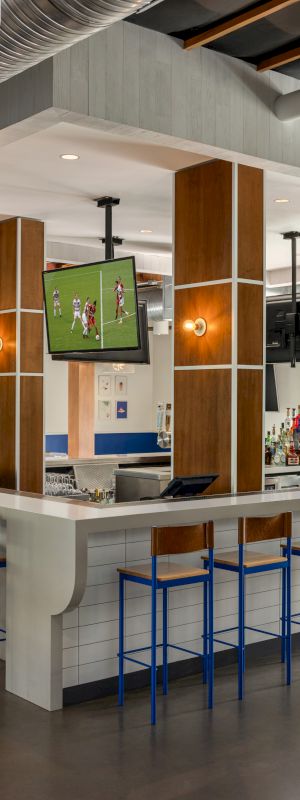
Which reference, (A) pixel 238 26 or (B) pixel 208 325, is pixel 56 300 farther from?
(A) pixel 238 26

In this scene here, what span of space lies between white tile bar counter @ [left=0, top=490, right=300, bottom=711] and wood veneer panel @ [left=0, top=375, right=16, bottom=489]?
1992mm

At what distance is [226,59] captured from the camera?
4.88 m

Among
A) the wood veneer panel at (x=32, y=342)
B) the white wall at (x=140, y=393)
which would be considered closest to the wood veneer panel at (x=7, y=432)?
the wood veneer panel at (x=32, y=342)

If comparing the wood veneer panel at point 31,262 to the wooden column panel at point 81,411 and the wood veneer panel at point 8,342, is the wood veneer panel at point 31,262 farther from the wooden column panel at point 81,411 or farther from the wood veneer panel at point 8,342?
the wooden column panel at point 81,411

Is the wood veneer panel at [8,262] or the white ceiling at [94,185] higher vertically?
the white ceiling at [94,185]

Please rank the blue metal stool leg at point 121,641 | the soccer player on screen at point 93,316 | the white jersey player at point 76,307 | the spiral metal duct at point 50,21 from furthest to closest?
the white jersey player at point 76,307
the soccer player on screen at point 93,316
the blue metal stool leg at point 121,641
the spiral metal duct at point 50,21

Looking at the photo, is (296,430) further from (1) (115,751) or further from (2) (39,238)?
(1) (115,751)

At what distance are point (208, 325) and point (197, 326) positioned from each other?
10cm

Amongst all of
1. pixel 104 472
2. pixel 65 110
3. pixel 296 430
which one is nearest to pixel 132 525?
pixel 65 110

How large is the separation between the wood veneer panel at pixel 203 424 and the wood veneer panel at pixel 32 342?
172 cm

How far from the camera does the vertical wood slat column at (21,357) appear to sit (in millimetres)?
7066

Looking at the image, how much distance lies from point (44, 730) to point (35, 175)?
11.5ft

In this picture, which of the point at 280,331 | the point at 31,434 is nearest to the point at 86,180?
the point at 31,434

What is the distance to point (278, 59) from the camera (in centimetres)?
480
